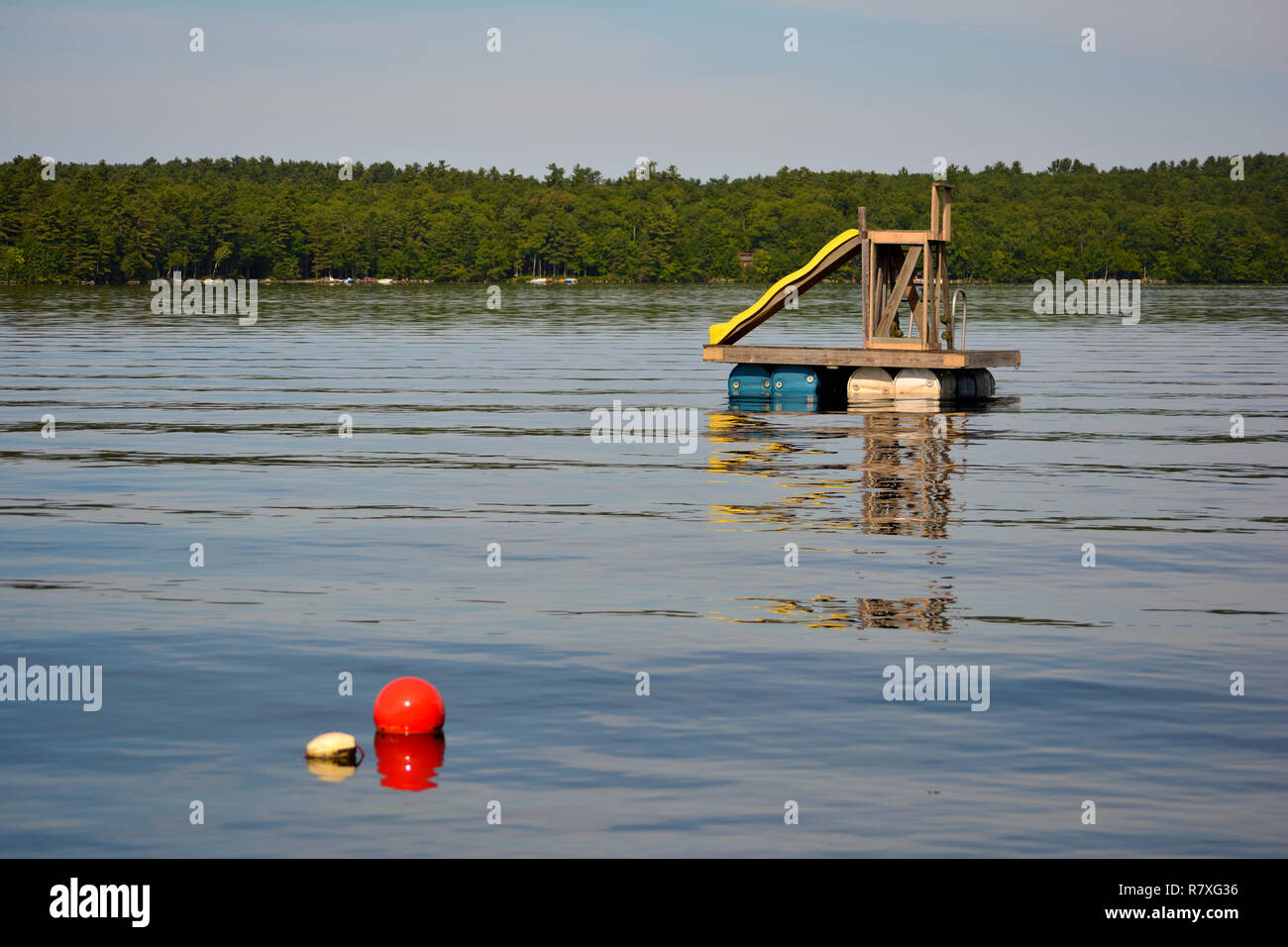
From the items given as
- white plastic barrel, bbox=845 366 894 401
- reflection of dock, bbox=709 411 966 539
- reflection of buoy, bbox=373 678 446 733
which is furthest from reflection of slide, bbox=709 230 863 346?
reflection of buoy, bbox=373 678 446 733

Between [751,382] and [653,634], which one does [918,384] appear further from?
[653,634]

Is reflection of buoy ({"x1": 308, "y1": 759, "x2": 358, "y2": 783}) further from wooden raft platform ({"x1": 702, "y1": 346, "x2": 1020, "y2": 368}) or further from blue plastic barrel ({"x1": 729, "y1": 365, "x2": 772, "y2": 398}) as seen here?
blue plastic barrel ({"x1": 729, "y1": 365, "x2": 772, "y2": 398})

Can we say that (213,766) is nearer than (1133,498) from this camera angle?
Yes

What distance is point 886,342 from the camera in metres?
47.4

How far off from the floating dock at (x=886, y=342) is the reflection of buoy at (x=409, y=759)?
109 feet

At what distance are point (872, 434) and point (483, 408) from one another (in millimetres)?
13190

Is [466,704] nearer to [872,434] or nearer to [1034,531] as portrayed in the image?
[1034,531]

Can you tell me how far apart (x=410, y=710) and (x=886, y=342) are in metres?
35.6

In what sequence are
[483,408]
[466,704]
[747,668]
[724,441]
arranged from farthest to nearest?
[483,408] < [724,441] < [747,668] < [466,704]

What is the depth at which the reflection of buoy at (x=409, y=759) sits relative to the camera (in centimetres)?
1231

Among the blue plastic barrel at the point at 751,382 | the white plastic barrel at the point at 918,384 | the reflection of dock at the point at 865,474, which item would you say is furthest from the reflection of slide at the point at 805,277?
the reflection of dock at the point at 865,474

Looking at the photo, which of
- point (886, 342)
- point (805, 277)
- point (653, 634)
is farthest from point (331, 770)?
point (805, 277)
